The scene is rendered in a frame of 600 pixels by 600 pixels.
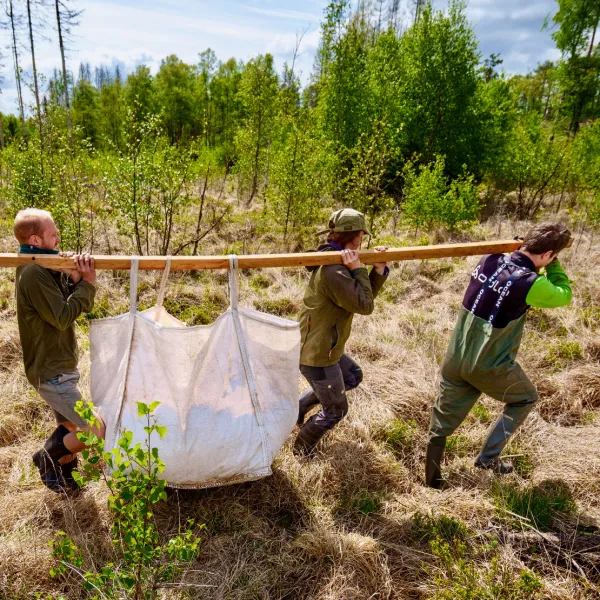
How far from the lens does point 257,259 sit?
2.40 metres

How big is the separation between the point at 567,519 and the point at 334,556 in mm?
1491

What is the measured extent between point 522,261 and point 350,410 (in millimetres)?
1801

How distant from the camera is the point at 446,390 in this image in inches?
116

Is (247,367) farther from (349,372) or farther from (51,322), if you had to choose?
(349,372)

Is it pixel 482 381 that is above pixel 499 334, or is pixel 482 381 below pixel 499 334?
below

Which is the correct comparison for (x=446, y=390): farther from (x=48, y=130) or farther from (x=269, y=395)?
(x=48, y=130)

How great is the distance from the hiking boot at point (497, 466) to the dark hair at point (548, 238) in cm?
149

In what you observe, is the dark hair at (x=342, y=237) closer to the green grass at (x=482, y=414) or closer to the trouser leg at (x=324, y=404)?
the trouser leg at (x=324, y=404)

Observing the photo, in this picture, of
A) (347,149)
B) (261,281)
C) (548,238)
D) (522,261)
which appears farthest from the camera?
(347,149)

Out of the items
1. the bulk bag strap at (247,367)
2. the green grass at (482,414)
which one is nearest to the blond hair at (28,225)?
the bulk bag strap at (247,367)

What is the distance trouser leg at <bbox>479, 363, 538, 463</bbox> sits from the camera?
2.75 m

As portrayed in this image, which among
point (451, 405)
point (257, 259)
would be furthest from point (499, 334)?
point (257, 259)

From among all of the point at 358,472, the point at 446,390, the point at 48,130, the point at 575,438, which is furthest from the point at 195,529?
the point at 48,130

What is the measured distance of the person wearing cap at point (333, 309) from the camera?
265 cm
